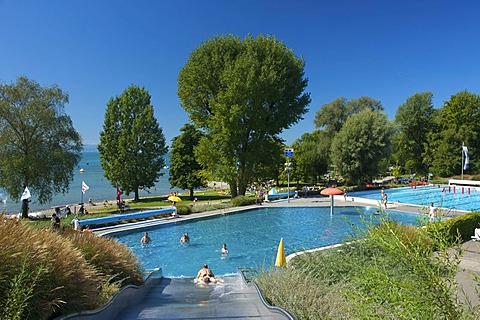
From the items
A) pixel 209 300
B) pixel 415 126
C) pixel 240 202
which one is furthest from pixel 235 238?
pixel 415 126

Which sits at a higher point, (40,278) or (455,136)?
(455,136)

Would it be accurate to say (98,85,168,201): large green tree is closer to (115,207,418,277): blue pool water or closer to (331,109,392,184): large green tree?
(115,207,418,277): blue pool water

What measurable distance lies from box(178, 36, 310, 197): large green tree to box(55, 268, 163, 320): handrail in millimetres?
19930

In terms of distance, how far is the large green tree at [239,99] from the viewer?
91.1 feet

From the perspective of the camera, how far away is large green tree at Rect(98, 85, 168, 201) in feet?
115

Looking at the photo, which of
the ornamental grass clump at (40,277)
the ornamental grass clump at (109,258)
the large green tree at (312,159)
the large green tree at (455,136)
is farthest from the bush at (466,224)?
the large green tree at (455,136)

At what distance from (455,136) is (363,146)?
20.7m

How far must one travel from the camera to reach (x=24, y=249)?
14.6 feet

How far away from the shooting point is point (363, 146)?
130ft

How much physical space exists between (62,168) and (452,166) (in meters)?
52.7

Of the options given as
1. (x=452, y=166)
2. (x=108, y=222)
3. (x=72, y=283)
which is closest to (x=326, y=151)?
(x=452, y=166)

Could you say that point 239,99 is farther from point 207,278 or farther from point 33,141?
point 207,278

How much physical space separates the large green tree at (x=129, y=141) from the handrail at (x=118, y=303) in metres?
27.4

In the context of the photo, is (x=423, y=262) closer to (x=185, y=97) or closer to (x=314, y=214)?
(x=314, y=214)
